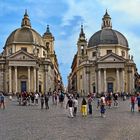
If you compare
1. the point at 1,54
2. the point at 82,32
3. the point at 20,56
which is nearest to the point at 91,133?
the point at 20,56

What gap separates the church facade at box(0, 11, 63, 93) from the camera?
292 ft

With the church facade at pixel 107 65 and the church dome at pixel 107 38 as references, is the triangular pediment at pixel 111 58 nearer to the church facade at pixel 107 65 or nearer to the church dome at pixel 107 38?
the church facade at pixel 107 65

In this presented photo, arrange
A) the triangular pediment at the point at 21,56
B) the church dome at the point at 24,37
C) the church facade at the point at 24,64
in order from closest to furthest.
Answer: the triangular pediment at the point at 21,56 → the church facade at the point at 24,64 → the church dome at the point at 24,37

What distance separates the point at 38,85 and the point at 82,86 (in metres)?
12.5

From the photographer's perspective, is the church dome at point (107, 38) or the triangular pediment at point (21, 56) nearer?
the triangular pediment at point (21, 56)

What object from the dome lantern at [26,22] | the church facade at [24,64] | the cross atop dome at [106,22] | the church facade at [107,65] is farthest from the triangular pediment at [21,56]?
the cross atop dome at [106,22]

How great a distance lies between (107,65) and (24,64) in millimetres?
19542

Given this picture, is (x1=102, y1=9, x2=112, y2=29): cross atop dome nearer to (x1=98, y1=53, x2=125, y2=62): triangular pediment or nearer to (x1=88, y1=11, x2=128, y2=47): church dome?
(x1=88, y1=11, x2=128, y2=47): church dome

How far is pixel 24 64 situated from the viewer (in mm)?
89062

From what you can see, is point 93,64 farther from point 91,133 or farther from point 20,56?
point 91,133

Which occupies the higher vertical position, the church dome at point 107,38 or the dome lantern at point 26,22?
the dome lantern at point 26,22

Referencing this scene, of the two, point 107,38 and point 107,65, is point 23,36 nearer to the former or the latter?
point 107,38

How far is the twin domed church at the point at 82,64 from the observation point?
89.8m

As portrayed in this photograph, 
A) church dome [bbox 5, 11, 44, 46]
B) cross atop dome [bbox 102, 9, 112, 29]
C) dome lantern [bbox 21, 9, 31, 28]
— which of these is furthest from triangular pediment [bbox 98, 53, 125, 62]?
dome lantern [bbox 21, 9, 31, 28]
